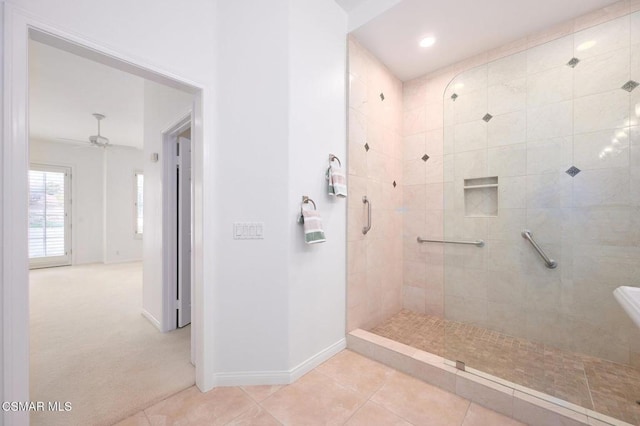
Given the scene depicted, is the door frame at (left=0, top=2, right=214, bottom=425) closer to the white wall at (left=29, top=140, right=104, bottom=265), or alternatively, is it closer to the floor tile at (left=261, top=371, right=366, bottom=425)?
the floor tile at (left=261, top=371, right=366, bottom=425)

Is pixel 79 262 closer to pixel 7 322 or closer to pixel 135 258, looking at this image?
pixel 135 258

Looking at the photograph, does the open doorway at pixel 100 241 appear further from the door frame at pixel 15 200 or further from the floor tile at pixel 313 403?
the floor tile at pixel 313 403

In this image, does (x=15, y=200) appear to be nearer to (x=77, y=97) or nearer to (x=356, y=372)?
(x=356, y=372)

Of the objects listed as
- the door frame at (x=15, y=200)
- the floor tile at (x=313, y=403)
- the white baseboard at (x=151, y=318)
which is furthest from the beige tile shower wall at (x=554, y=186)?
the white baseboard at (x=151, y=318)

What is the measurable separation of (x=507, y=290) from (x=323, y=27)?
2.66 metres

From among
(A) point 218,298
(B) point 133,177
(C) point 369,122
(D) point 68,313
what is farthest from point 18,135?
(B) point 133,177

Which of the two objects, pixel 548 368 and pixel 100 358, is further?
pixel 100 358

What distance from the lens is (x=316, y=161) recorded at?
200cm

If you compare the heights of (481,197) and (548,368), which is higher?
(481,197)

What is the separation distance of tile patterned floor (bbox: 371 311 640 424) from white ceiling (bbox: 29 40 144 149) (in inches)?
181

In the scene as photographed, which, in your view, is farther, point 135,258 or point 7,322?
point 135,258

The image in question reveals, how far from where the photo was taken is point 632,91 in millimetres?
1708

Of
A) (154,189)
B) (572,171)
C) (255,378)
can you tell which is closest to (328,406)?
(255,378)

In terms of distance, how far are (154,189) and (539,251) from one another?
3603 mm
